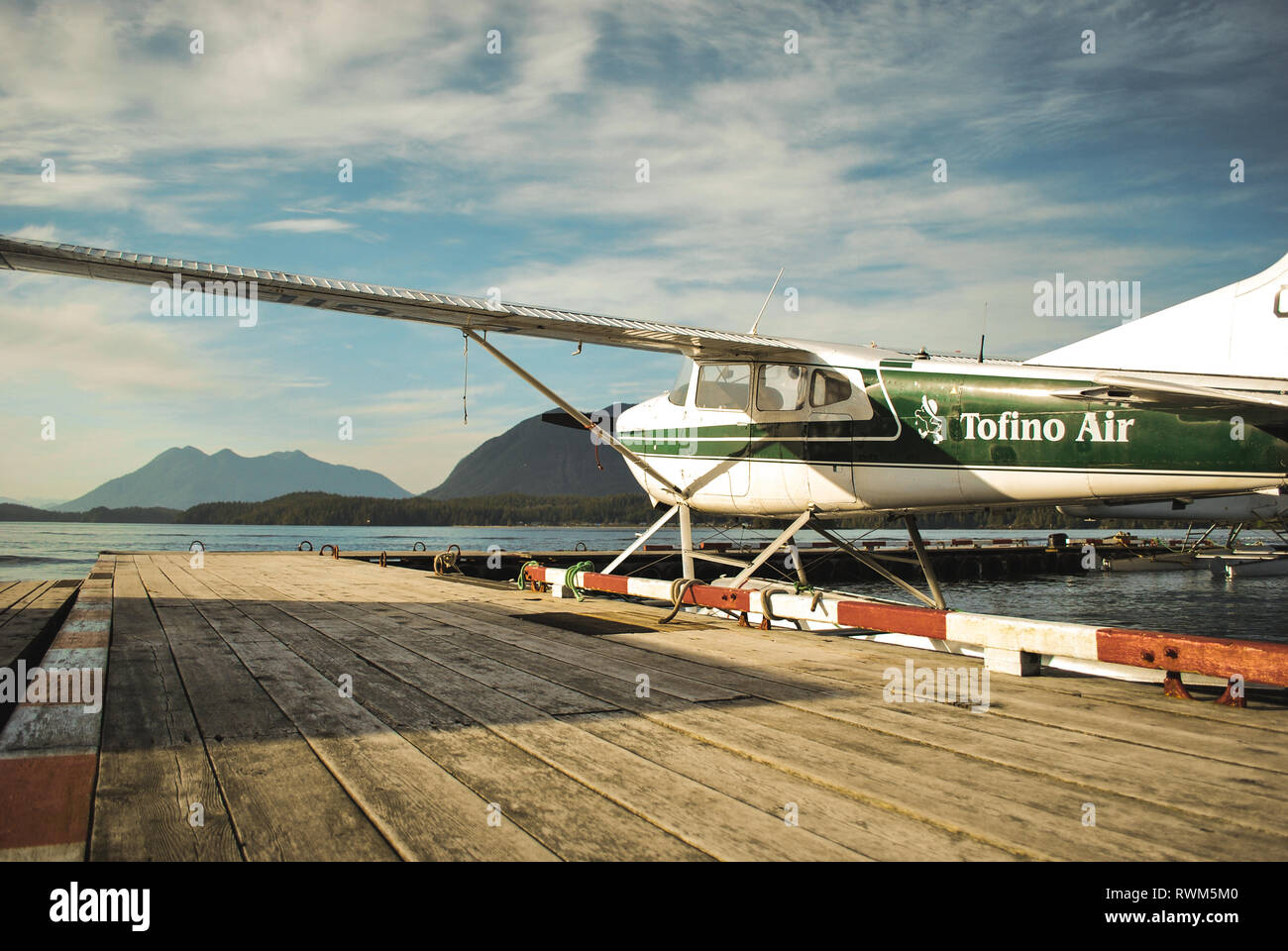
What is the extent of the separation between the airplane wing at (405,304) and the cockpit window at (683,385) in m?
0.39

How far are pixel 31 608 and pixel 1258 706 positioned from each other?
1052 cm

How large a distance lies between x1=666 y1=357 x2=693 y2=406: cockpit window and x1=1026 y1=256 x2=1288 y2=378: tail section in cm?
402

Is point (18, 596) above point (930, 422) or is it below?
below

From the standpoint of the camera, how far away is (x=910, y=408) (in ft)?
22.9

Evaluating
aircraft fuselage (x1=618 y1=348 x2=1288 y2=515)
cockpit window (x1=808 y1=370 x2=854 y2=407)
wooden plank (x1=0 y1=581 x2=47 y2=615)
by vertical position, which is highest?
cockpit window (x1=808 y1=370 x2=854 y2=407)

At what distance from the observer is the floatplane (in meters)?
5.41

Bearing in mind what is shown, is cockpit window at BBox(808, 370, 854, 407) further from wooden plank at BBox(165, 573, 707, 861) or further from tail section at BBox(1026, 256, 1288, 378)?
wooden plank at BBox(165, 573, 707, 861)

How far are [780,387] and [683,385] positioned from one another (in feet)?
4.74

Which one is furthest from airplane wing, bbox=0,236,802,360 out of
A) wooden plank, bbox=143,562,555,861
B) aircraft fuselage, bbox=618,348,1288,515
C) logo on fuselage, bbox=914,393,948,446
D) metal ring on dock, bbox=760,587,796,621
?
wooden plank, bbox=143,562,555,861

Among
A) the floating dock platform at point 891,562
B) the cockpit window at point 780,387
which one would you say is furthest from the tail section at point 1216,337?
the floating dock platform at point 891,562

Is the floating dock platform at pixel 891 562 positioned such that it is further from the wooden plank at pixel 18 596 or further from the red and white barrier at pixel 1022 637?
the red and white barrier at pixel 1022 637

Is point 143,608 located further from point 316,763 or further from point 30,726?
point 316,763

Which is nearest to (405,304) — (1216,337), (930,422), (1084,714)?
(930,422)

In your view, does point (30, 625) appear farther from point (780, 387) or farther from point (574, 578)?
point (780, 387)
